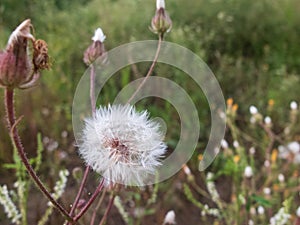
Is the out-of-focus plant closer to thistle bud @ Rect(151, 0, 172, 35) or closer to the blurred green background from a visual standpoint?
the blurred green background

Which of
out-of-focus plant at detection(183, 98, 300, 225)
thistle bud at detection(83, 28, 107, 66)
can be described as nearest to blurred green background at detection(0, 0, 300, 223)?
out-of-focus plant at detection(183, 98, 300, 225)

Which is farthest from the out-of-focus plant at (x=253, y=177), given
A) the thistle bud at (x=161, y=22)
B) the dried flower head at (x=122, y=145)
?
the dried flower head at (x=122, y=145)

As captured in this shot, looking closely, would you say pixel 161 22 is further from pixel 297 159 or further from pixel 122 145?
pixel 297 159

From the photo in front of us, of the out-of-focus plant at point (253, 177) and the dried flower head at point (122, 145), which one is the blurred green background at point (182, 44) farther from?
the dried flower head at point (122, 145)

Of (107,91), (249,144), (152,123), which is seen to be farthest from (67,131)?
(152,123)

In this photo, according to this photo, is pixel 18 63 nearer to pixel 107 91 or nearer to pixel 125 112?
pixel 125 112

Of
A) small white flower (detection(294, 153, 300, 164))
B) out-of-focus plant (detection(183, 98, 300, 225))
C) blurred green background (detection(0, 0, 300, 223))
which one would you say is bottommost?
out-of-focus plant (detection(183, 98, 300, 225))

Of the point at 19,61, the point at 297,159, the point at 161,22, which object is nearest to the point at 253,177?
the point at 297,159

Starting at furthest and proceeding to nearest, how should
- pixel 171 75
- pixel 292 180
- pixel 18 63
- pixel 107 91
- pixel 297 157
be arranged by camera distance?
pixel 171 75 → pixel 107 91 → pixel 297 157 → pixel 292 180 → pixel 18 63
